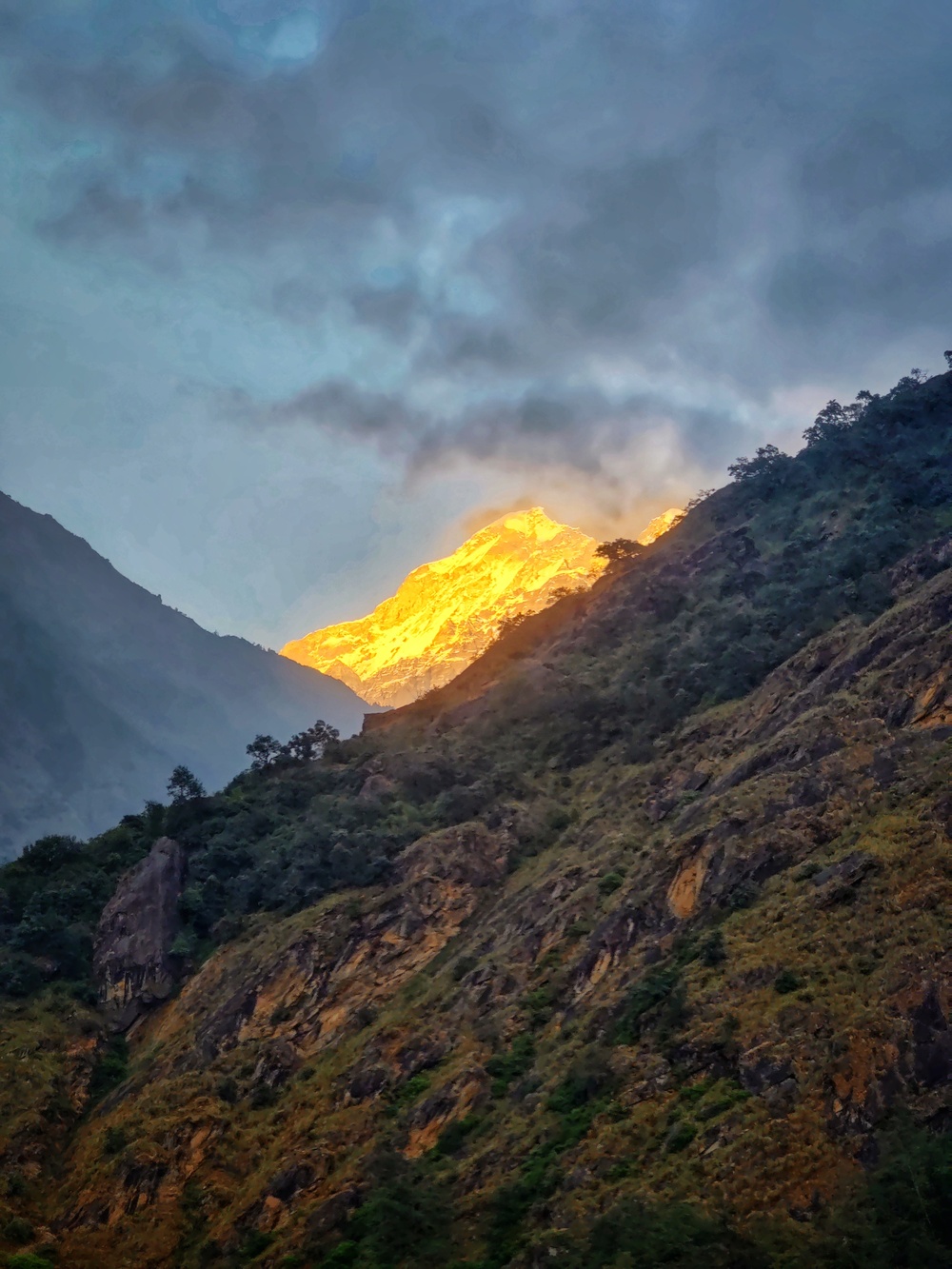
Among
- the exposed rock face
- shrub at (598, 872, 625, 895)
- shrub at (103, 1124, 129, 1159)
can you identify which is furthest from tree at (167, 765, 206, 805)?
shrub at (598, 872, 625, 895)

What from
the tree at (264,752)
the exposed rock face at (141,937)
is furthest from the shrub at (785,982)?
the tree at (264,752)

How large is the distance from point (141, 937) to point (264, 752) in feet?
69.0

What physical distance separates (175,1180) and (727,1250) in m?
24.8

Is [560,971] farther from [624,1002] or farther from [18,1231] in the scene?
[18,1231]

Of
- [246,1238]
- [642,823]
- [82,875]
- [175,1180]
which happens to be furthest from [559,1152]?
[82,875]

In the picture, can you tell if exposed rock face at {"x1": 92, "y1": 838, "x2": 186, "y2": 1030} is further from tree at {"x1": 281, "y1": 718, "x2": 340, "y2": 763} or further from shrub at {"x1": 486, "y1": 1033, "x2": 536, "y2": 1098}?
shrub at {"x1": 486, "y1": 1033, "x2": 536, "y2": 1098}

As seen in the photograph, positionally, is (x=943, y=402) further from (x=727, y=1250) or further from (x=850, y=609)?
(x=727, y=1250)

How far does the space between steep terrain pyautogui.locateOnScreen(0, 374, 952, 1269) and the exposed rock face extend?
0.65 feet

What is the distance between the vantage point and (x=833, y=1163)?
23.9 metres

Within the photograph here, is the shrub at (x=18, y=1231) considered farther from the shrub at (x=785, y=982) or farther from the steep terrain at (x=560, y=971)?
the shrub at (x=785, y=982)

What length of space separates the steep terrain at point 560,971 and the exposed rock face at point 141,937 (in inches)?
7.8

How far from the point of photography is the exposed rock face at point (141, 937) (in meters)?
55.5

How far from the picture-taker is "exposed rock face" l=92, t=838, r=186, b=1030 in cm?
5553

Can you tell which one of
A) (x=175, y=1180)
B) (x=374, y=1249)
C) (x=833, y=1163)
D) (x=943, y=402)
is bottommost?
(x=833, y=1163)
